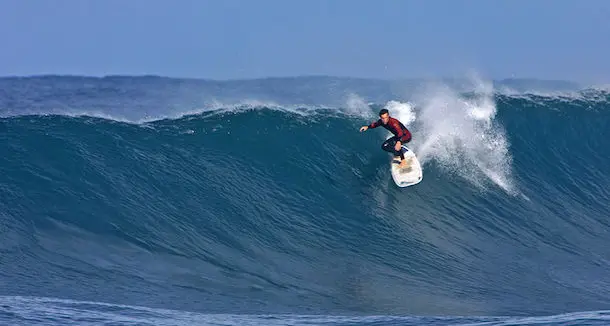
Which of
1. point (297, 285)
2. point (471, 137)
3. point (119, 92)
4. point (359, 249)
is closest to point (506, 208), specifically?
point (471, 137)

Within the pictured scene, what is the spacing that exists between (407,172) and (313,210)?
154 cm

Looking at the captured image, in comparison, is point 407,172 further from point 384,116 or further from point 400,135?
point 384,116

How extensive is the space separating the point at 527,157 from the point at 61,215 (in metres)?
7.74

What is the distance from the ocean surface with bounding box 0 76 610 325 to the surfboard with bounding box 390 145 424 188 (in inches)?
8.5

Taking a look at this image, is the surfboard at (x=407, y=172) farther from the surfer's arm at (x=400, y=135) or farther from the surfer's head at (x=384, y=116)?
the surfer's head at (x=384, y=116)

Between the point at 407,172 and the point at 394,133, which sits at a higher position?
the point at 394,133

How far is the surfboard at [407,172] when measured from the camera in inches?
576

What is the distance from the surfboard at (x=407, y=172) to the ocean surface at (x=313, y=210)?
0.22 m

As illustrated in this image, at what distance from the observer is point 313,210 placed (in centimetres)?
1441

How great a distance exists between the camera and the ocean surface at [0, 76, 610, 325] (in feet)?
37.6

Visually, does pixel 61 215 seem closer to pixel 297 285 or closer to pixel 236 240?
pixel 236 240

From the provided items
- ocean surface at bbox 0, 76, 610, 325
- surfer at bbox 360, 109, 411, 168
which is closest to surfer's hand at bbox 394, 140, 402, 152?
surfer at bbox 360, 109, 411, 168

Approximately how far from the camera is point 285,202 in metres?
14.5

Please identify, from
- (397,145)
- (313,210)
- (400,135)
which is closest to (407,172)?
(397,145)
